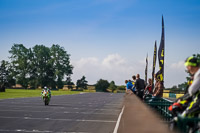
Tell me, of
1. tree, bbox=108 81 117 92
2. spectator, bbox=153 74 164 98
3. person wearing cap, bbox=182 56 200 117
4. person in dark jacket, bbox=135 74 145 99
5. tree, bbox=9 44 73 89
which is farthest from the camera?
tree, bbox=108 81 117 92

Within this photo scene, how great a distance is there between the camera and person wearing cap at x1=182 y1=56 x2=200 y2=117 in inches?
146

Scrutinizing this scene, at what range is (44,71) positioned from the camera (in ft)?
397

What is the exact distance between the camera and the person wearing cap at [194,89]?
3721 millimetres

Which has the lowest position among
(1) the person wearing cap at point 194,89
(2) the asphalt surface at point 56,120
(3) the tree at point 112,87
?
(2) the asphalt surface at point 56,120

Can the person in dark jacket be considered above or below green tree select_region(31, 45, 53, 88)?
below

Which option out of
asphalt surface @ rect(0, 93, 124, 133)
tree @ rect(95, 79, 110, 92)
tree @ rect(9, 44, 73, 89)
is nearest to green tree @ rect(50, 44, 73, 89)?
tree @ rect(9, 44, 73, 89)

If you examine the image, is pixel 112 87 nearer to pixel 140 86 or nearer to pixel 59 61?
pixel 59 61

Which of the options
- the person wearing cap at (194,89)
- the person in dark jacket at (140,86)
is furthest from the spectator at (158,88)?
the person wearing cap at (194,89)

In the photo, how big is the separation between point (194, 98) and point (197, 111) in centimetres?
20

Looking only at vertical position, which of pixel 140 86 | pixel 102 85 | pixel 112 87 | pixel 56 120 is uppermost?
pixel 102 85

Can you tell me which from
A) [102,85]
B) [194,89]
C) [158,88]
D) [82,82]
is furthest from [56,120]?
[82,82]

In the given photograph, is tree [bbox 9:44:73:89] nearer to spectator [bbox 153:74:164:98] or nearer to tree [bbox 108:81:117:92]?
tree [bbox 108:81:117:92]

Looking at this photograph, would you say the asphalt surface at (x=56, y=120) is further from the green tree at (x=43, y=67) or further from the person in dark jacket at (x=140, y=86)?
the green tree at (x=43, y=67)

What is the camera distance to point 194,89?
3732 millimetres
